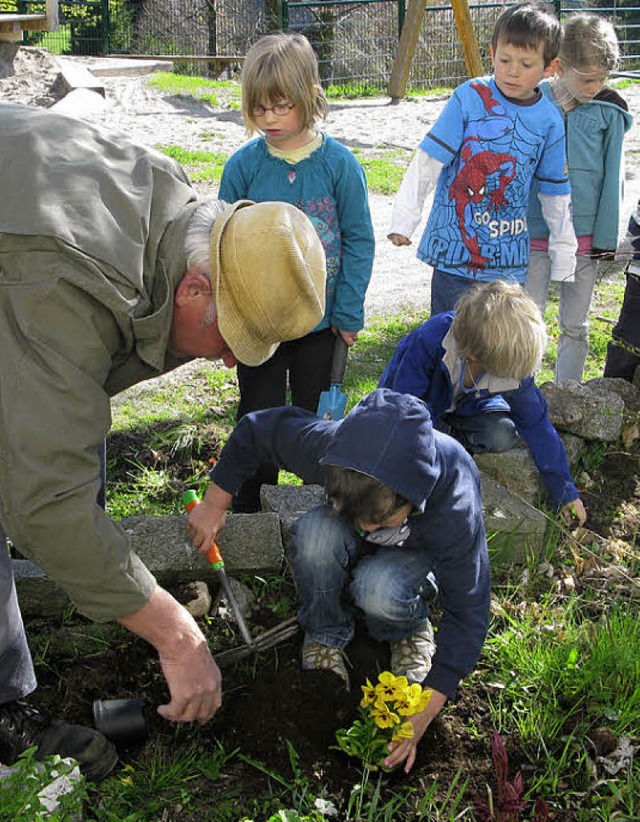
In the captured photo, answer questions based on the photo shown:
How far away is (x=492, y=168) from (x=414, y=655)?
2121mm

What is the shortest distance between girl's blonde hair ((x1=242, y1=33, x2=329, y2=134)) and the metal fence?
11.4 meters

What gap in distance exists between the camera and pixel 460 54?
1638cm

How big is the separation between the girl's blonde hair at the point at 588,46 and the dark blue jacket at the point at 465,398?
1.59 meters

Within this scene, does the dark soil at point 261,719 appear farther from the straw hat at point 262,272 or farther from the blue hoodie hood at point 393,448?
the straw hat at point 262,272

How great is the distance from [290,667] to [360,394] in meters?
2.02

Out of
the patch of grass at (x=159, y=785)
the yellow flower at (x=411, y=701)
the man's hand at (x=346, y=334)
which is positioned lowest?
the patch of grass at (x=159, y=785)

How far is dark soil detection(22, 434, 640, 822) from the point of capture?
230 centimetres

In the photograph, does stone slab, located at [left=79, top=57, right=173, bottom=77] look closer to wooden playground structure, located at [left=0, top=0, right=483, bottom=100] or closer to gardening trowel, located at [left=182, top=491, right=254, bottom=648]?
wooden playground structure, located at [left=0, top=0, right=483, bottom=100]

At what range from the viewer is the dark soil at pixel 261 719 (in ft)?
7.55

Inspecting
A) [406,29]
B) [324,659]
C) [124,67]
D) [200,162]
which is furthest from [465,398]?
[124,67]

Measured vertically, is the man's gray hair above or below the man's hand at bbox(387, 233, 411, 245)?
above

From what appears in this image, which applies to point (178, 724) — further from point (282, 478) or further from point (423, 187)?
point (423, 187)

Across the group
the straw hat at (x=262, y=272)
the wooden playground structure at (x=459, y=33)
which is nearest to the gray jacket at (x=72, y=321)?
the straw hat at (x=262, y=272)

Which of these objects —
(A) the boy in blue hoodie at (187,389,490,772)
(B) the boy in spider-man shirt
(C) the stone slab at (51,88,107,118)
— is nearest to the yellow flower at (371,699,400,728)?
(A) the boy in blue hoodie at (187,389,490,772)
